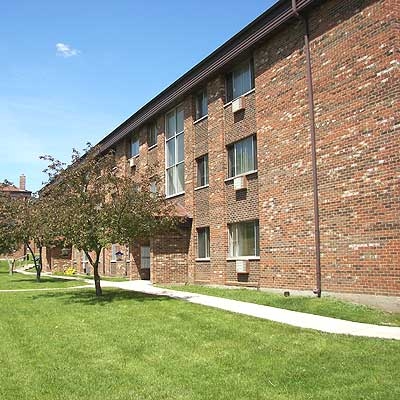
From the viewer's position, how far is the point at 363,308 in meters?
11.6

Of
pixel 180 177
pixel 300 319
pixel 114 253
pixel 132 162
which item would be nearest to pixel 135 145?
pixel 132 162

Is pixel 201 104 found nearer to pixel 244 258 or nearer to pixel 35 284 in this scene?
pixel 244 258

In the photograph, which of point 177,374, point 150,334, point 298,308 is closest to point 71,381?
point 177,374

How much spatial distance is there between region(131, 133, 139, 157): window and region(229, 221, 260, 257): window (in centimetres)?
1056

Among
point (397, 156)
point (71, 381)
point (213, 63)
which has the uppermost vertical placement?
point (213, 63)

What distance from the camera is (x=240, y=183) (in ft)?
56.6

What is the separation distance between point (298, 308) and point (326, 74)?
6099mm

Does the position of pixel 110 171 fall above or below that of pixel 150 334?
above

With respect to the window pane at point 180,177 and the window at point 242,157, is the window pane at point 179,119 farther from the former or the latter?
the window at point 242,157

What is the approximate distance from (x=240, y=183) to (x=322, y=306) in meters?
6.22

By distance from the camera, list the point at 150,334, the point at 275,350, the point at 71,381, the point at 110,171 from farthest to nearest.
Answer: the point at 110,171 < the point at 150,334 < the point at 275,350 < the point at 71,381

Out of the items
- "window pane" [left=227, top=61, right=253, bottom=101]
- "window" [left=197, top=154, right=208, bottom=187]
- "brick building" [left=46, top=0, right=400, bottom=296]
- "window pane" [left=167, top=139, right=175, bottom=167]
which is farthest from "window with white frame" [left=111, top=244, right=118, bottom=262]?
"window pane" [left=227, top=61, right=253, bottom=101]

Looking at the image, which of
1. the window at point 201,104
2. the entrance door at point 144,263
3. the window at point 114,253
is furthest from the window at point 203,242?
the window at point 114,253

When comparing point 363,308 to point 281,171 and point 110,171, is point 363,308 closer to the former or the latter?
point 281,171
